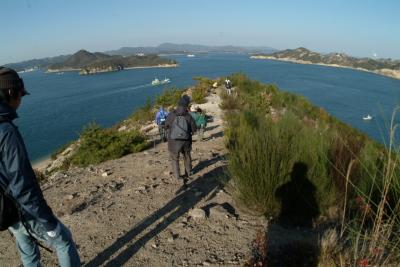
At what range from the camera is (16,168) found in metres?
2.31

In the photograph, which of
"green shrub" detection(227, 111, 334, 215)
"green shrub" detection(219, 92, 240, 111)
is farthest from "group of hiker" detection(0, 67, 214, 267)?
"green shrub" detection(219, 92, 240, 111)

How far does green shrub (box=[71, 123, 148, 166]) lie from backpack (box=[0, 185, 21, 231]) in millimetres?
6511

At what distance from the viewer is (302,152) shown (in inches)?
183

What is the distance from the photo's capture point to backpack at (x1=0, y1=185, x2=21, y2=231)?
2.36 metres

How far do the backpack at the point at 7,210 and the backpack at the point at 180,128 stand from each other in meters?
3.40

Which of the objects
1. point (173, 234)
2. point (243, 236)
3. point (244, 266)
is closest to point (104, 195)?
point (173, 234)

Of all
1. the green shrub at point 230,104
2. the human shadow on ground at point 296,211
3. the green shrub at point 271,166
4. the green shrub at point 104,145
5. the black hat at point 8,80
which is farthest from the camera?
the green shrub at point 230,104

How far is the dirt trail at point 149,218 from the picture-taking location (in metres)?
3.98

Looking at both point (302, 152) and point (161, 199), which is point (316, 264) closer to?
point (302, 152)

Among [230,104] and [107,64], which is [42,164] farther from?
[107,64]

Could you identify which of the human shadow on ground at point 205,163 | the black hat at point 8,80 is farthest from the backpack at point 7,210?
the human shadow on ground at point 205,163

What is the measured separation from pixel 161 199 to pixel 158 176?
3.84 feet

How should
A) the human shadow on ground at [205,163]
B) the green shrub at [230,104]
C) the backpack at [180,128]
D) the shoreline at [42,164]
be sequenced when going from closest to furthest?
the backpack at [180,128]
the human shadow on ground at [205,163]
the green shrub at [230,104]
the shoreline at [42,164]

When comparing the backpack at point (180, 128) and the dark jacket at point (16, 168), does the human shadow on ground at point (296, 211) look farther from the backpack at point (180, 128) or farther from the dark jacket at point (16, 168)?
the dark jacket at point (16, 168)
